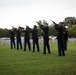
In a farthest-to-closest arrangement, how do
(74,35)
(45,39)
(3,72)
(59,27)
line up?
1. (74,35)
2. (45,39)
3. (59,27)
4. (3,72)

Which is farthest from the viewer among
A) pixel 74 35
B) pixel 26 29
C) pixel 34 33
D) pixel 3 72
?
pixel 74 35

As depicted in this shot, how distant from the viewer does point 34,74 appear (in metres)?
10.8

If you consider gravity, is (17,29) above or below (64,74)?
above

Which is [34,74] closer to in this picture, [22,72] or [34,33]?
[22,72]

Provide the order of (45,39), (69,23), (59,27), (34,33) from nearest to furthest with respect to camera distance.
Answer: (59,27) < (45,39) < (34,33) < (69,23)

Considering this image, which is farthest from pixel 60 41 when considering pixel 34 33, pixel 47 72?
pixel 47 72

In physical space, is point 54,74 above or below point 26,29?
below

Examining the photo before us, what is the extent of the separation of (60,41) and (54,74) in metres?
9.04

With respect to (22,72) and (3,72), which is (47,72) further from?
(3,72)

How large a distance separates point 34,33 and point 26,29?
6.64 feet

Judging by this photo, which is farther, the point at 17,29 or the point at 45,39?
the point at 17,29

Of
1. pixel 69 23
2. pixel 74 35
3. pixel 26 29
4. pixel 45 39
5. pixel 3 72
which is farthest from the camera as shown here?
pixel 69 23

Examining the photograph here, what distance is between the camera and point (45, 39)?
70.8 feet

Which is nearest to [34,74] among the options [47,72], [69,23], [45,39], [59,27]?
[47,72]
